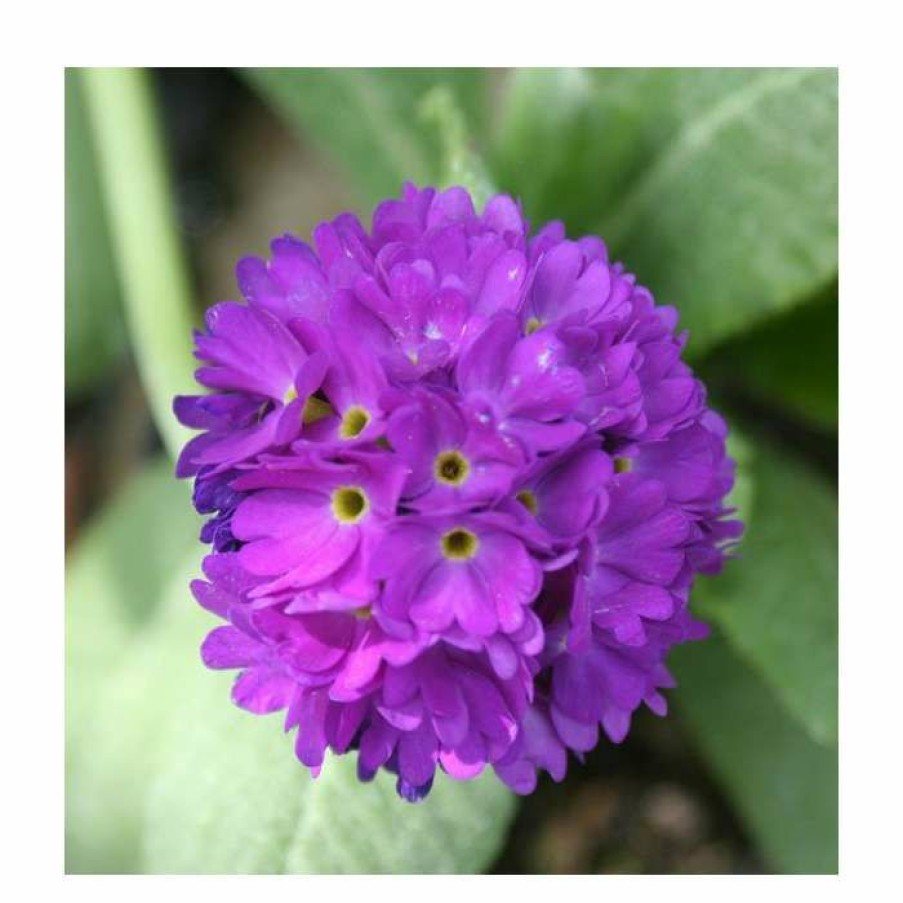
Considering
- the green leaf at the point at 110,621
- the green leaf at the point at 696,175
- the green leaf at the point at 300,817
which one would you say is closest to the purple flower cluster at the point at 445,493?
the green leaf at the point at 300,817

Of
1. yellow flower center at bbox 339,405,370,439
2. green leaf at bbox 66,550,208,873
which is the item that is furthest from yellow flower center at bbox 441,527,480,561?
green leaf at bbox 66,550,208,873

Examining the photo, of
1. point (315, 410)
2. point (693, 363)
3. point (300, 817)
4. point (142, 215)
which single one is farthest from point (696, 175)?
point (300, 817)

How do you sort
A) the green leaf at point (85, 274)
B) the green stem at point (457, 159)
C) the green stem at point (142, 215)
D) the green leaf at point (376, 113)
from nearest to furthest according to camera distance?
the green stem at point (457, 159)
the green stem at point (142, 215)
the green leaf at point (376, 113)
the green leaf at point (85, 274)

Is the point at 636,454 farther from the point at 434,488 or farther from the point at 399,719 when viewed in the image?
the point at 399,719

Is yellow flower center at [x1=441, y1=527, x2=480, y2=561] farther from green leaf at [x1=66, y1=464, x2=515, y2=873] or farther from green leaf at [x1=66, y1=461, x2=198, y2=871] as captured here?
green leaf at [x1=66, y1=461, x2=198, y2=871]

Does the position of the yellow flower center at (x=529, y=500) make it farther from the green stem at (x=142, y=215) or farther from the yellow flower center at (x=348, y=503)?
the green stem at (x=142, y=215)

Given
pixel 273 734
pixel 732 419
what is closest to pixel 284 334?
pixel 273 734
